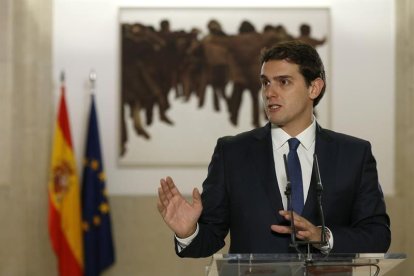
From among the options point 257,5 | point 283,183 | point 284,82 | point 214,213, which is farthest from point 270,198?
point 257,5

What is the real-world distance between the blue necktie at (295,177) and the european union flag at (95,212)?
5.16 meters

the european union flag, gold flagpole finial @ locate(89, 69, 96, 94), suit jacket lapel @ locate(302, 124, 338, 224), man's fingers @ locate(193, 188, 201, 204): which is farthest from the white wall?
man's fingers @ locate(193, 188, 201, 204)

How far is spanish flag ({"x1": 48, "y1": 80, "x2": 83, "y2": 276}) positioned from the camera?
860 cm

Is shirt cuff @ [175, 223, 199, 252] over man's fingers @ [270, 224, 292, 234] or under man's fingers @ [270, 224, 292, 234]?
under

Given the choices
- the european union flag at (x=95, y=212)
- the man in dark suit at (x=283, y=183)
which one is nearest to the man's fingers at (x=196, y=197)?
the man in dark suit at (x=283, y=183)

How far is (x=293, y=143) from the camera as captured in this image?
150 inches

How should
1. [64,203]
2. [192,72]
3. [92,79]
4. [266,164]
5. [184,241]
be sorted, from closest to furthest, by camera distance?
[184,241], [266,164], [64,203], [92,79], [192,72]

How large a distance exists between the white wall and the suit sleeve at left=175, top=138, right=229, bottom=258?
505 cm

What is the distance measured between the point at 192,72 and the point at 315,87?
517 centimetres

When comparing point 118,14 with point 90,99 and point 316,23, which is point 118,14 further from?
point 316,23

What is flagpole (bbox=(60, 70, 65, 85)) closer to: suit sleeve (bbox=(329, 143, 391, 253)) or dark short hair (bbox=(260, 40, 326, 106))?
dark short hair (bbox=(260, 40, 326, 106))

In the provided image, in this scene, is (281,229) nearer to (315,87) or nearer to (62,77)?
(315,87)

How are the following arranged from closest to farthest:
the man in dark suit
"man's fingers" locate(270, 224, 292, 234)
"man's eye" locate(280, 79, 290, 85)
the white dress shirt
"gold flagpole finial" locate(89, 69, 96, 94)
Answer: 1. "man's fingers" locate(270, 224, 292, 234)
2. the man in dark suit
3. the white dress shirt
4. "man's eye" locate(280, 79, 290, 85)
5. "gold flagpole finial" locate(89, 69, 96, 94)

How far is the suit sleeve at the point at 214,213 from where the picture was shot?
3.61 metres
